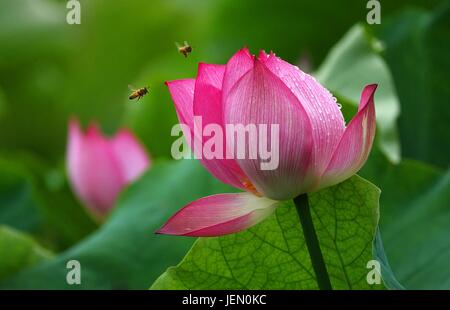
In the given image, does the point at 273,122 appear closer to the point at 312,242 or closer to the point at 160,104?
the point at 312,242

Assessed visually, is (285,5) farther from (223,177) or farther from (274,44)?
(223,177)

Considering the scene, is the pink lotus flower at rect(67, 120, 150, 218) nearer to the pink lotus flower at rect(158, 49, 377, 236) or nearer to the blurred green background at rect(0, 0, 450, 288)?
the blurred green background at rect(0, 0, 450, 288)

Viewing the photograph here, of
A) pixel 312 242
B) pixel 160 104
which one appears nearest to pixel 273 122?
pixel 312 242

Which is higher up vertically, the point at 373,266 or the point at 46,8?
the point at 46,8

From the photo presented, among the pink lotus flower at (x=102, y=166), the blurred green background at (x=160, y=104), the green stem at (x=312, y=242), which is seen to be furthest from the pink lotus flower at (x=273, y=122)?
the pink lotus flower at (x=102, y=166)

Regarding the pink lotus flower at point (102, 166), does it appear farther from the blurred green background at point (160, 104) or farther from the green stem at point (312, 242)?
the green stem at point (312, 242)

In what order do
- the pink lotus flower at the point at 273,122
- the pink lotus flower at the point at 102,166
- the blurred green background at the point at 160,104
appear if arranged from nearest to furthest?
the pink lotus flower at the point at 273,122 < the blurred green background at the point at 160,104 < the pink lotus flower at the point at 102,166
